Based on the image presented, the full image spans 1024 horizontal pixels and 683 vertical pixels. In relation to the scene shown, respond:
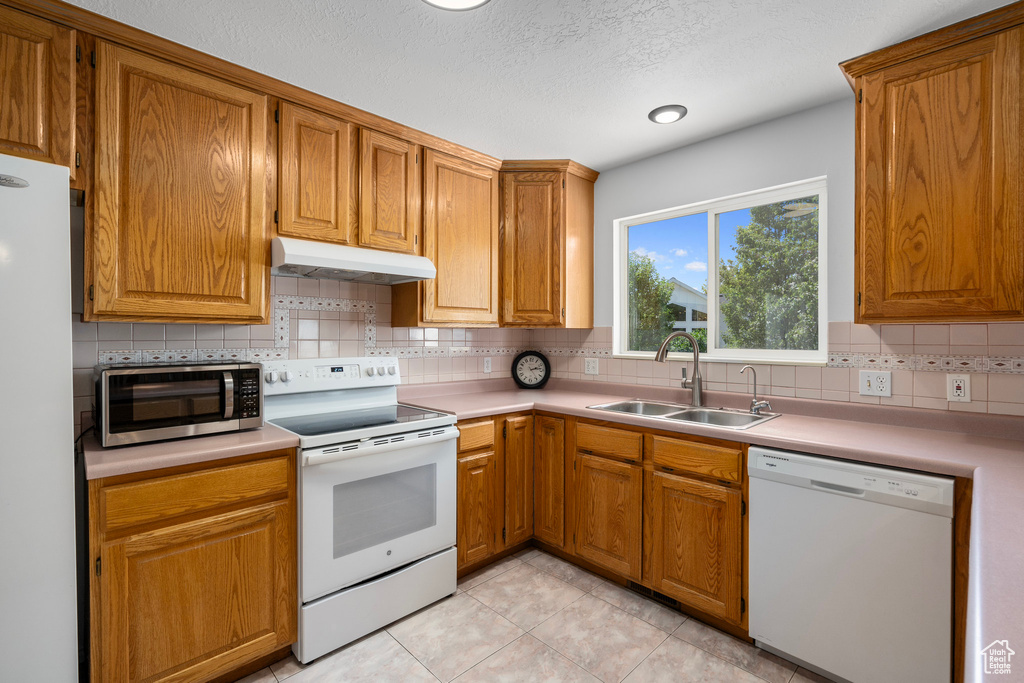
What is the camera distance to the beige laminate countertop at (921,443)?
0.62 m

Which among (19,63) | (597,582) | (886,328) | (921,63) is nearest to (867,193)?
(921,63)

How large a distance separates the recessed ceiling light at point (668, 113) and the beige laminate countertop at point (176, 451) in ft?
6.99

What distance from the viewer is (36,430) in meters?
1.33

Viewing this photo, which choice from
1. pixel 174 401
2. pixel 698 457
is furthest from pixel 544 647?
pixel 174 401

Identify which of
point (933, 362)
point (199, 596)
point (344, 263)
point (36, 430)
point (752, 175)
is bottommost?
point (199, 596)

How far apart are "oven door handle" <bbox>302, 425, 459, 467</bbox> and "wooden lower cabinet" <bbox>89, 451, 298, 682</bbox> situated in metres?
0.10

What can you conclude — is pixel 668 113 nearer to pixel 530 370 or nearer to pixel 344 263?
pixel 344 263

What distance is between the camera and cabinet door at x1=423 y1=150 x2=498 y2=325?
266 centimetres

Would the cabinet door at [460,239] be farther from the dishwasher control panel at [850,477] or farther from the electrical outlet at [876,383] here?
the electrical outlet at [876,383]

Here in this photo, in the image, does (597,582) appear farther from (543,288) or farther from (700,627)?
(543,288)

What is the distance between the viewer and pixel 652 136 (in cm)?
261

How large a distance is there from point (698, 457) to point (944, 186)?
1.31 m

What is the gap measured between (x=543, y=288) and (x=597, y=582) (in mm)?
1657

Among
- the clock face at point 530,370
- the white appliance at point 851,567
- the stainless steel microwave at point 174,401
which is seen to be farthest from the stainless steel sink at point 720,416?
the stainless steel microwave at point 174,401
